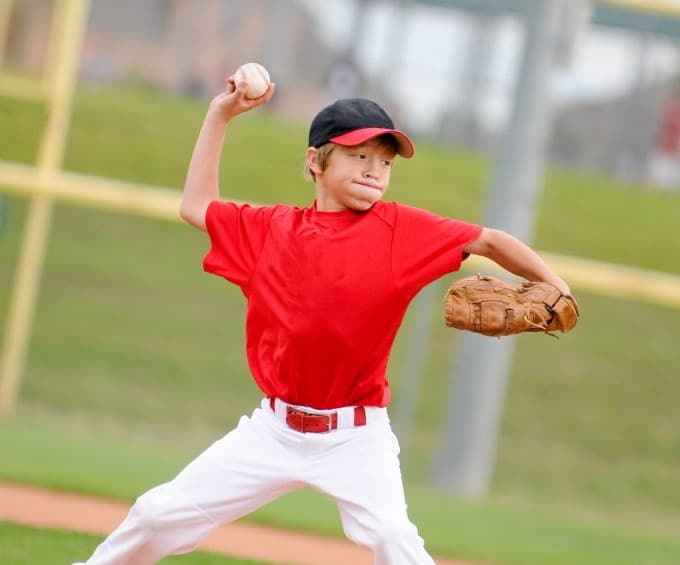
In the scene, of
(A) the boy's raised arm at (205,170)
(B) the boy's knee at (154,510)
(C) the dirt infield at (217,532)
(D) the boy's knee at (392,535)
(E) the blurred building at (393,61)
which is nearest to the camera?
(D) the boy's knee at (392,535)

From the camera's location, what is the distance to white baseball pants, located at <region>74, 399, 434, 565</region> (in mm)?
3422

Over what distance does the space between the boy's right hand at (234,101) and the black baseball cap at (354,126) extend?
168 millimetres

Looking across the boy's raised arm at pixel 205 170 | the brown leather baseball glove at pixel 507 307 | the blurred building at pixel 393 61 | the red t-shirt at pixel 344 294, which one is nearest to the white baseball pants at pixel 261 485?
the red t-shirt at pixel 344 294

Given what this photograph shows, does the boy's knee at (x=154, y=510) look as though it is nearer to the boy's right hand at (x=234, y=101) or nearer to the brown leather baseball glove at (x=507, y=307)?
the brown leather baseball glove at (x=507, y=307)

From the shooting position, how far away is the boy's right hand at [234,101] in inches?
145

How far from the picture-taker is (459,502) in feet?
25.7

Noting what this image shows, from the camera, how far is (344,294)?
3.50 m

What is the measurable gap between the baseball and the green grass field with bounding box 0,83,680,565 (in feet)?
9.77

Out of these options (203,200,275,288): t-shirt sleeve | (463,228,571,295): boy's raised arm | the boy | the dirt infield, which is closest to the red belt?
the boy

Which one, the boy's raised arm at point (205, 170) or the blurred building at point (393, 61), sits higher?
the blurred building at point (393, 61)

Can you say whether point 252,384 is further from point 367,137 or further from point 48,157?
point 367,137

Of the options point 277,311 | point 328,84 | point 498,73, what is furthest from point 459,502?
point 498,73

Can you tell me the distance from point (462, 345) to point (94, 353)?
409cm

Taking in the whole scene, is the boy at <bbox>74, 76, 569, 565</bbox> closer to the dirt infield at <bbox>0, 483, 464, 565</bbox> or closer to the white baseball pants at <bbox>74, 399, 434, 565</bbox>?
the white baseball pants at <bbox>74, 399, 434, 565</bbox>
